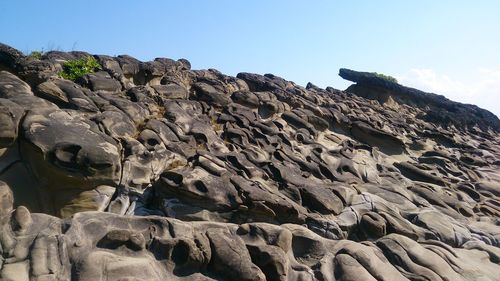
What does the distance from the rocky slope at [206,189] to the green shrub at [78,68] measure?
1.18ft

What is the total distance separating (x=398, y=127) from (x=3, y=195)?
1503 centimetres

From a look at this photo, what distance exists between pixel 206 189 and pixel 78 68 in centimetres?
583

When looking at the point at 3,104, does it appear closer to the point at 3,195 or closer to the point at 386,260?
the point at 3,195

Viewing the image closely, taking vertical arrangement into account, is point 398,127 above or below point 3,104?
above

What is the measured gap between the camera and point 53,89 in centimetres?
875

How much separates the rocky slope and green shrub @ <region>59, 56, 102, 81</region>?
14.2 inches

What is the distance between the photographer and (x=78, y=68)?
37.0 ft

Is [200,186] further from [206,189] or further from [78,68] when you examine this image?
[78,68]

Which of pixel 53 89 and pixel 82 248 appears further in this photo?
pixel 53 89

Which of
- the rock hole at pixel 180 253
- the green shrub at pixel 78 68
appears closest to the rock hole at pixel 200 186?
the rock hole at pixel 180 253

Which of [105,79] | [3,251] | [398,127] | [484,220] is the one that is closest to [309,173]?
[484,220]

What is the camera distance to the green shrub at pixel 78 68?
10.9 metres

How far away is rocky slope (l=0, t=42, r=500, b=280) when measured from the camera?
512cm

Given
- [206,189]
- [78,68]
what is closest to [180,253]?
[206,189]
